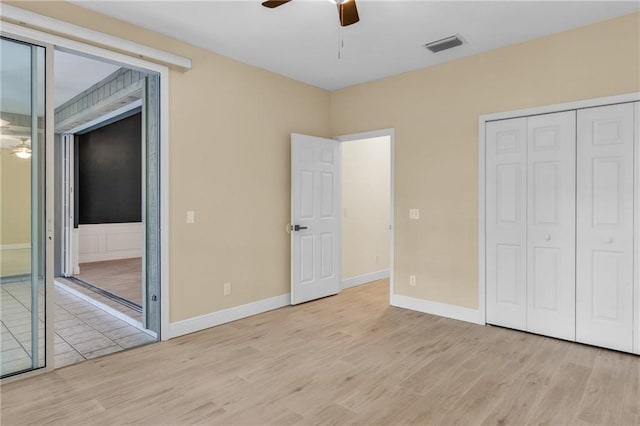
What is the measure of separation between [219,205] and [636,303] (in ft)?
13.0

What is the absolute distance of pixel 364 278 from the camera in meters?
5.91

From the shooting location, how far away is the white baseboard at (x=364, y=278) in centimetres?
559

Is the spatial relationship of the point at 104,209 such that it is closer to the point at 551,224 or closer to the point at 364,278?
the point at 364,278

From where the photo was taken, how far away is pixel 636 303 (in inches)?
123

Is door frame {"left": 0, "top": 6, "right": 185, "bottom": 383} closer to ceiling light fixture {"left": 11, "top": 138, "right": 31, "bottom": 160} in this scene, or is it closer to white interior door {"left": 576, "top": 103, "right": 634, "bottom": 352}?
ceiling light fixture {"left": 11, "top": 138, "right": 31, "bottom": 160}

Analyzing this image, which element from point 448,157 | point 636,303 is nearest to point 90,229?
point 448,157

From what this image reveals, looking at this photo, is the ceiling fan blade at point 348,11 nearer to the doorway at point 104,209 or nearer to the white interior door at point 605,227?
the doorway at point 104,209

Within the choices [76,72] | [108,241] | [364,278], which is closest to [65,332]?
[76,72]

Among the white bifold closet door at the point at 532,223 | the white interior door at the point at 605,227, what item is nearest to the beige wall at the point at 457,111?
the white bifold closet door at the point at 532,223

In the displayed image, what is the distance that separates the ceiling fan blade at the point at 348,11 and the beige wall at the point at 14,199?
8.55ft

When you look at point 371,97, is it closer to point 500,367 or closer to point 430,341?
point 430,341

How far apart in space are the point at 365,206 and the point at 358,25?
10.3 feet

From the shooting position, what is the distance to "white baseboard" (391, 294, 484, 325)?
13.2 feet

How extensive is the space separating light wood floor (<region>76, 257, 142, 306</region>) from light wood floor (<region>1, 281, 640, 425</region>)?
205 centimetres
